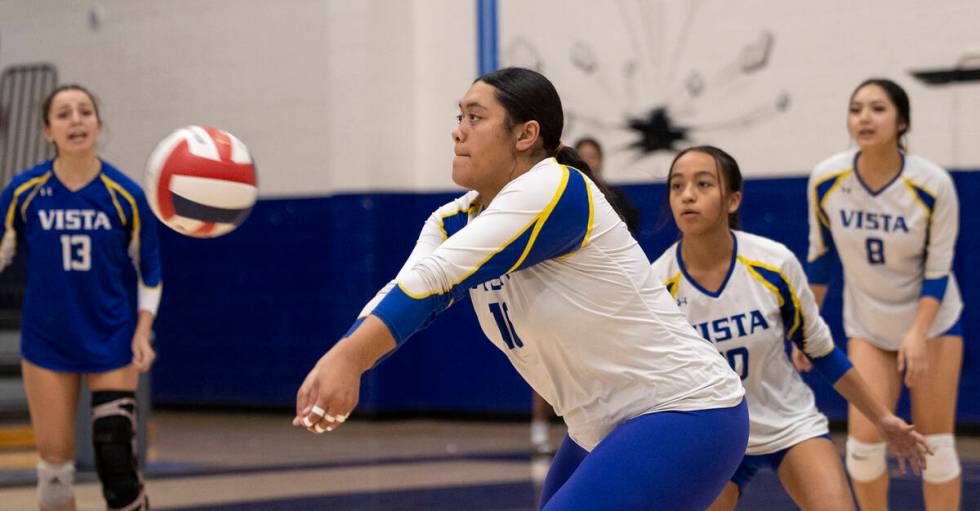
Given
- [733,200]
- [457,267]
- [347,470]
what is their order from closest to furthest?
[457,267] → [733,200] → [347,470]

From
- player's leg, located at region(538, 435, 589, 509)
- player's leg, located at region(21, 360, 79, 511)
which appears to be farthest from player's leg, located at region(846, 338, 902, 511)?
player's leg, located at region(21, 360, 79, 511)

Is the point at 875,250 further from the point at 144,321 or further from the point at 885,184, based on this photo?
the point at 144,321

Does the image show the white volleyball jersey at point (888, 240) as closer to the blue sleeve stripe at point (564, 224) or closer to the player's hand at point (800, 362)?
the player's hand at point (800, 362)

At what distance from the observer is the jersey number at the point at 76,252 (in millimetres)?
5871

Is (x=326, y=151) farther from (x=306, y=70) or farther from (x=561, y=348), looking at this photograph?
(x=561, y=348)

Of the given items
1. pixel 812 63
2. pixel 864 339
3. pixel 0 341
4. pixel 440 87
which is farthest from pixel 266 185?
pixel 864 339

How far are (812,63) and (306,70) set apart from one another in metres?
4.30

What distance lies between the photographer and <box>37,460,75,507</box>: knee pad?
→ 5.78 m

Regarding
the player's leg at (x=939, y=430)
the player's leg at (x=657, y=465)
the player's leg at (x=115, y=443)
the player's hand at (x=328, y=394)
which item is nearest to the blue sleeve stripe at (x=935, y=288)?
the player's leg at (x=939, y=430)

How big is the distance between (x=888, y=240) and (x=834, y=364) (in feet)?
5.54

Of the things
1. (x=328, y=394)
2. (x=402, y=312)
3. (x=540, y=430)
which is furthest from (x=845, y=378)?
(x=540, y=430)

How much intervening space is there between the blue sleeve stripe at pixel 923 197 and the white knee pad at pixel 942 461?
0.91m

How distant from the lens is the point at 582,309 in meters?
3.27

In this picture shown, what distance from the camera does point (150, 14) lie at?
13.0 metres
